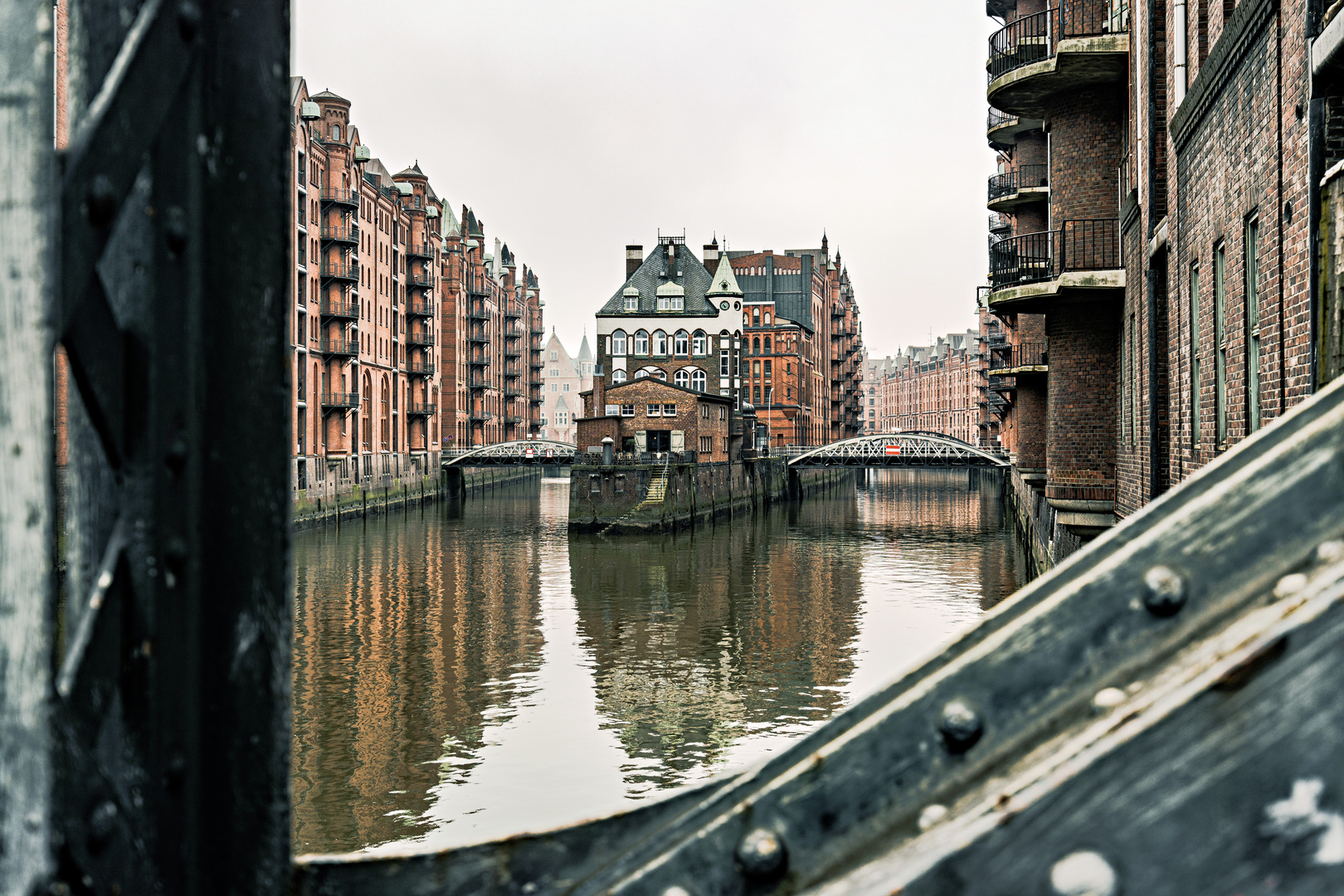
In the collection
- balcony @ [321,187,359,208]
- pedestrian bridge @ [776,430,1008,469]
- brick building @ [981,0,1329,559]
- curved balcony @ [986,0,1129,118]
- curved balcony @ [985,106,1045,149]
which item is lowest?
pedestrian bridge @ [776,430,1008,469]

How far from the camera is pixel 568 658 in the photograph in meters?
20.9

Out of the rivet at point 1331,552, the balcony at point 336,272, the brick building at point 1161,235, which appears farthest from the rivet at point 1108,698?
the balcony at point 336,272

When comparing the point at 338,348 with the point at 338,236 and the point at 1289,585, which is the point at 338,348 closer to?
the point at 338,236

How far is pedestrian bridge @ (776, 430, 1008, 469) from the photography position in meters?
59.3

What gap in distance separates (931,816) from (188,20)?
0.99m

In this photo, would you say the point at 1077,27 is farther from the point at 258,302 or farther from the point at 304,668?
the point at 258,302

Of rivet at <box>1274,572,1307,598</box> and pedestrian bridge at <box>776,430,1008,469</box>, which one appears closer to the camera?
rivet at <box>1274,572,1307,598</box>

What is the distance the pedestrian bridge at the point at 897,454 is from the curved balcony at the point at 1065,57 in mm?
39877

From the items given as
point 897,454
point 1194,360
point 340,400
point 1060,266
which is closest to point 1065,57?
point 1060,266

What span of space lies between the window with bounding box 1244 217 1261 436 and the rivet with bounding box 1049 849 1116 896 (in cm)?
733

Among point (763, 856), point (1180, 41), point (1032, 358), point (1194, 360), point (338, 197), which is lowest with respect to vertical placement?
point (763, 856)

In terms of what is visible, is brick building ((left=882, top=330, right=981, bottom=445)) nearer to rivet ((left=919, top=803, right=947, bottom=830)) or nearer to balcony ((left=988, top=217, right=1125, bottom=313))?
balcony ((left=988, top=217, right=1125, bottom=313))

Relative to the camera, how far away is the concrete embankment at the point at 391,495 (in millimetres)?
45719

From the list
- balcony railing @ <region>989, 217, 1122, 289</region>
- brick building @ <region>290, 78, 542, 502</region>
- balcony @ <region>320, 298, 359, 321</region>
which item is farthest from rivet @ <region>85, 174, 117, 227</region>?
balcony @ <region>320, 298, 359, 321</region>
